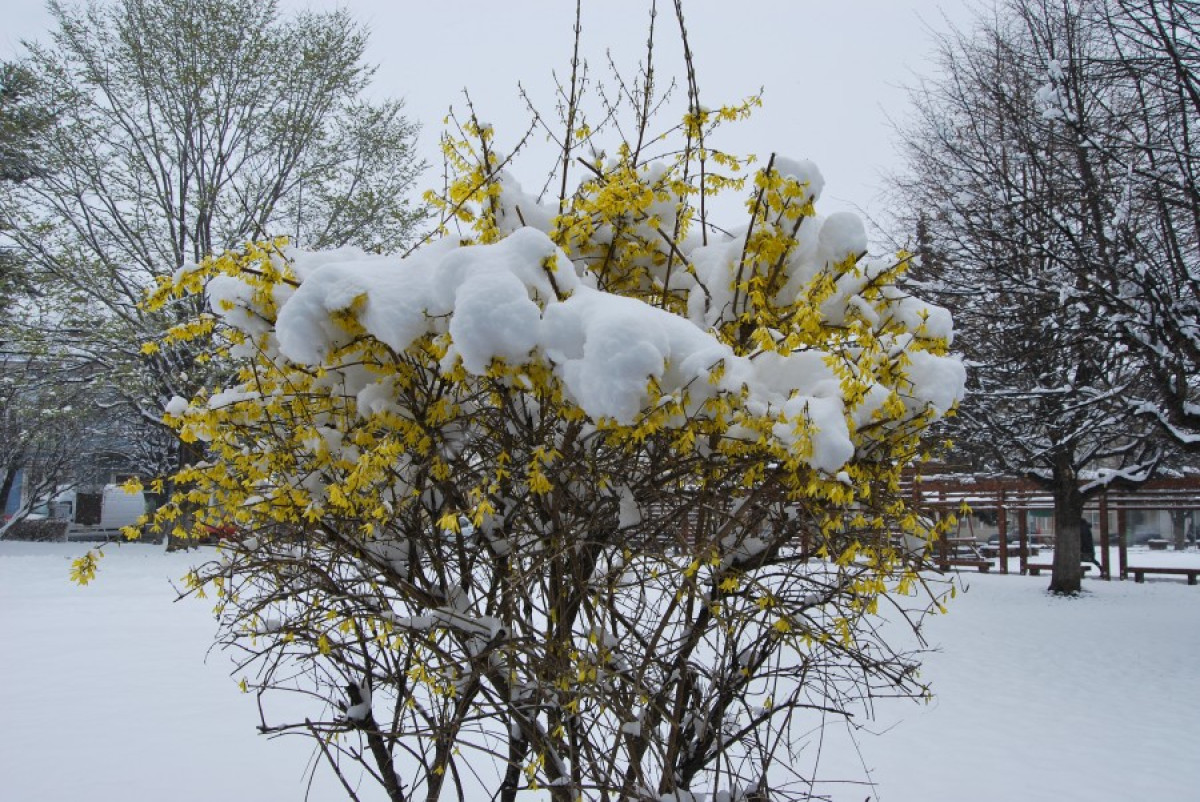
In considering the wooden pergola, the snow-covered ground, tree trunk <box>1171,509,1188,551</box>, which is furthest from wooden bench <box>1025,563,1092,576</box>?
tree trunk <box>1171,509,1188,551</box>

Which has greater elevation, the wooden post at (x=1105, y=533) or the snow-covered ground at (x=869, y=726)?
the wooden post at (x=1105, y=533)

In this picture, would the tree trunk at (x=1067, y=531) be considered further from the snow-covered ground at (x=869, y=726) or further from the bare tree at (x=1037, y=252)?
the snow-covered ground at (x=869, y=726)

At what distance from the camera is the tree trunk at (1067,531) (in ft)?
45.4

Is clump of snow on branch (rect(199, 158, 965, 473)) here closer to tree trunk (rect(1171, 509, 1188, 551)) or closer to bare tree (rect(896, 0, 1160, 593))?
bare tree (rect(896, 0, 1160, 593))

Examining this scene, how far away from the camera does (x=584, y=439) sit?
2.50m

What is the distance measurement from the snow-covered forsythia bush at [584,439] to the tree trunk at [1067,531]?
509 inches

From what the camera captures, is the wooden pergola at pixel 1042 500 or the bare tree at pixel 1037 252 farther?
the wooden pergola at pixel 1042 500

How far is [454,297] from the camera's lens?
226 cm

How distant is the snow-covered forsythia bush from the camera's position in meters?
2.21

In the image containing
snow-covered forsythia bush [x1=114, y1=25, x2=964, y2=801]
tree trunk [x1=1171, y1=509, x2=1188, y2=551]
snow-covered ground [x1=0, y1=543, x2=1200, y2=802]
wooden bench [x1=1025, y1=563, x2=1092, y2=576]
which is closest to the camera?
snow-covered forsythia bush [x1=114, y1=25, x2=964, y2=801]

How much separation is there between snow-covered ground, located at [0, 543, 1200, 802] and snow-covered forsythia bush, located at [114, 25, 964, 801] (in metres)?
1.00

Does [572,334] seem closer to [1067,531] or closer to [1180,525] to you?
[1067,531]

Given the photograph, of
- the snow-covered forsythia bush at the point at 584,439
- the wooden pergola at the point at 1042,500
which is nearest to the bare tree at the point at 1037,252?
the wooden pergola at the point at 1042,500

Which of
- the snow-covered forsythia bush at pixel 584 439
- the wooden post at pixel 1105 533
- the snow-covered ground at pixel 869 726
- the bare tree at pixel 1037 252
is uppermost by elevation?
the bare tree at pixel 1037 252
